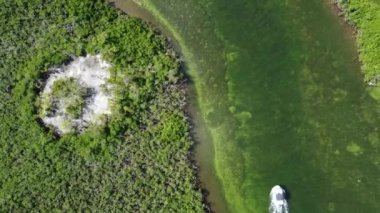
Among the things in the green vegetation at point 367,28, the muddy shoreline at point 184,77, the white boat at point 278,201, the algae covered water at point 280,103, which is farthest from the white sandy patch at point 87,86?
the green vegetation at point 367,28

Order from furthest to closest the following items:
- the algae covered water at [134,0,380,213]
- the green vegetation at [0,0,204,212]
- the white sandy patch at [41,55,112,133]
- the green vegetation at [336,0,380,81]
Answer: the green vegetation at [336,0,380,81] → the white sandy patch at [41,55,112,133] → the algae covered water at [134,0,380,213] → the green vegetation at [0,0,204,212]

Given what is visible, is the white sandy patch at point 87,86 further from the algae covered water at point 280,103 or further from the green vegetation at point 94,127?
the algae covered water at point 280,103

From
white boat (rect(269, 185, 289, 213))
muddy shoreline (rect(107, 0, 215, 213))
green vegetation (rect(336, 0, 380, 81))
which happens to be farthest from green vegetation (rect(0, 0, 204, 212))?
green vegetation (rect(336, 0, 380, 81))

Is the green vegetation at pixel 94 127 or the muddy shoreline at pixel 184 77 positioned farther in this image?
the muddy shoreline at pixel 184 77

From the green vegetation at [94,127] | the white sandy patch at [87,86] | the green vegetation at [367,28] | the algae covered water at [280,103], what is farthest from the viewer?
the green vegetation at [367,28]

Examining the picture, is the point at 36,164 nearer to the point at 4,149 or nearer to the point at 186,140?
the point at 4,149

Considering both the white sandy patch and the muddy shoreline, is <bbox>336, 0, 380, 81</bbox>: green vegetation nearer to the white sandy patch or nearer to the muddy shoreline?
the muddy shoreline

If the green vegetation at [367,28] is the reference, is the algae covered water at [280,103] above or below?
below

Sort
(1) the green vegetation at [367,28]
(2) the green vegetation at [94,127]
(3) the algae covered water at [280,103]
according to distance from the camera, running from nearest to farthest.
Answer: (2) the green vegetation at [94,127]
(3) the algae covered water at [280,103]
(1) the green vegetation at [367,28]
